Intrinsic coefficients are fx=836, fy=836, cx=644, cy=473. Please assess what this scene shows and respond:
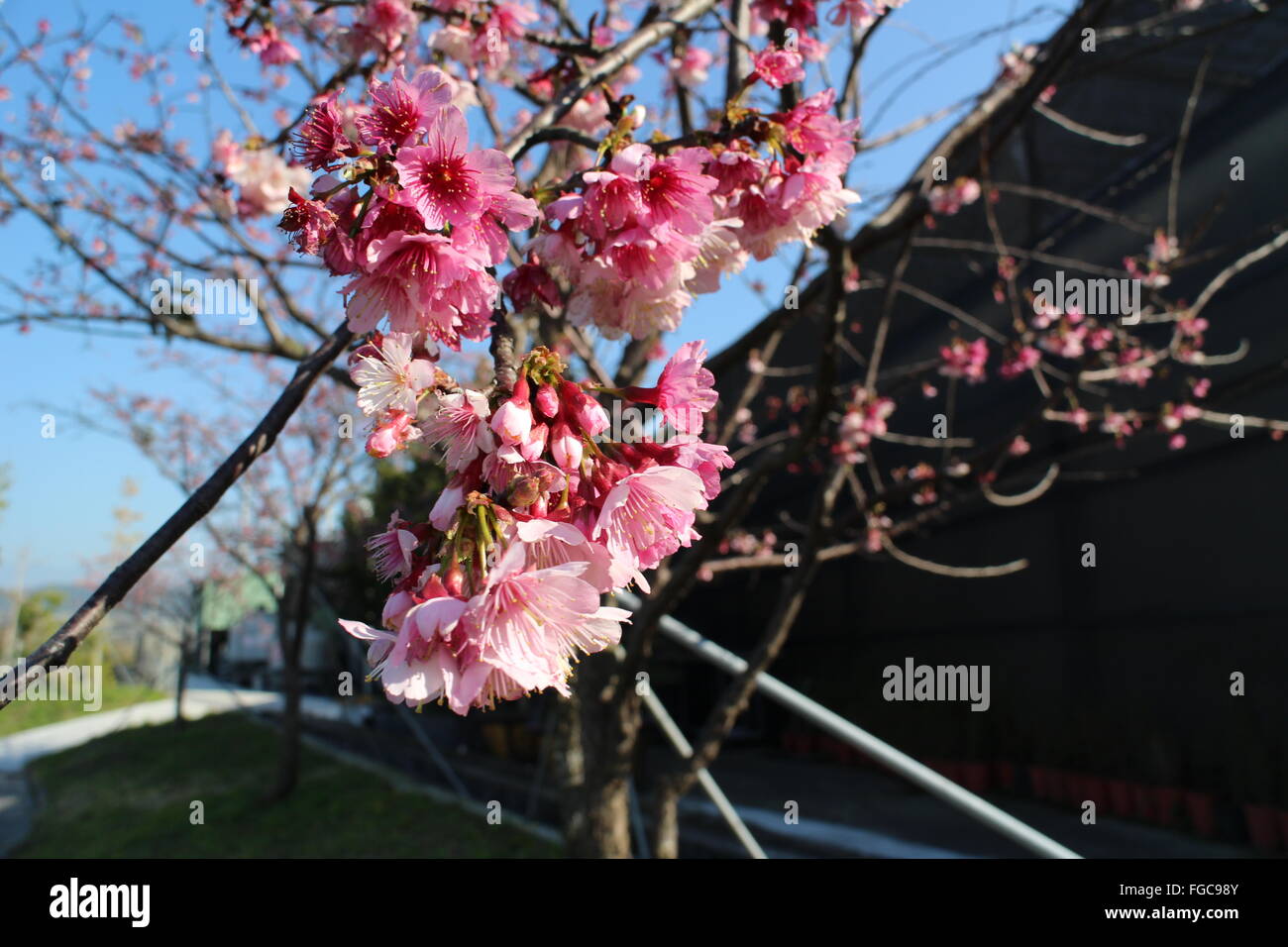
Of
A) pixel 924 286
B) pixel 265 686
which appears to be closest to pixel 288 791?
pixel 924 286

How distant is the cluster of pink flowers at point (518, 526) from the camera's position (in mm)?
638

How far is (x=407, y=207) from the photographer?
2.44 ft

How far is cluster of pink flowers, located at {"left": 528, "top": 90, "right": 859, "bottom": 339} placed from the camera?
2.83 ft

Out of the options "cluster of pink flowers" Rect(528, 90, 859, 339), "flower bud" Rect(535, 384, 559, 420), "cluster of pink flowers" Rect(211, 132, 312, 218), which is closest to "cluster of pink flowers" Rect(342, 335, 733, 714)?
"flower bud" Rect(535, 384, 559, 420)

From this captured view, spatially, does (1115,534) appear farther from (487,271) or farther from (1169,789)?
(487,271)

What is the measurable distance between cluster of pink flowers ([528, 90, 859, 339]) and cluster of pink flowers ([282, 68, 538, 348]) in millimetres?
123

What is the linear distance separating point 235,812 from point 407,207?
868cm

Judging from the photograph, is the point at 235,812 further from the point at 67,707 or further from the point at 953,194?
the point at 67,707

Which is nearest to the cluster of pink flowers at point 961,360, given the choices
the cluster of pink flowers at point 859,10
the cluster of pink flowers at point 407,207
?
the cluster of pink flowers at point 859,10

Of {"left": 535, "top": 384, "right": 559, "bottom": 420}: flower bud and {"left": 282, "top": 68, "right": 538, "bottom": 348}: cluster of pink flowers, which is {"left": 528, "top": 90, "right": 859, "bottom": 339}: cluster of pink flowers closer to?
{"left": 282, "top": 68, "right": 538, "bottom": 348}: cluster of pink flowers

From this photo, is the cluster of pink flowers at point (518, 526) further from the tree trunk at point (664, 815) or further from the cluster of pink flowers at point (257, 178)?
the tree trunk at point (664, 815)

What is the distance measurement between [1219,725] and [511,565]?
5807 mm

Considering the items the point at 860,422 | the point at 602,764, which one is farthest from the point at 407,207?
the point at 860,422

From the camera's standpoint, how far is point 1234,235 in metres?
5.15
